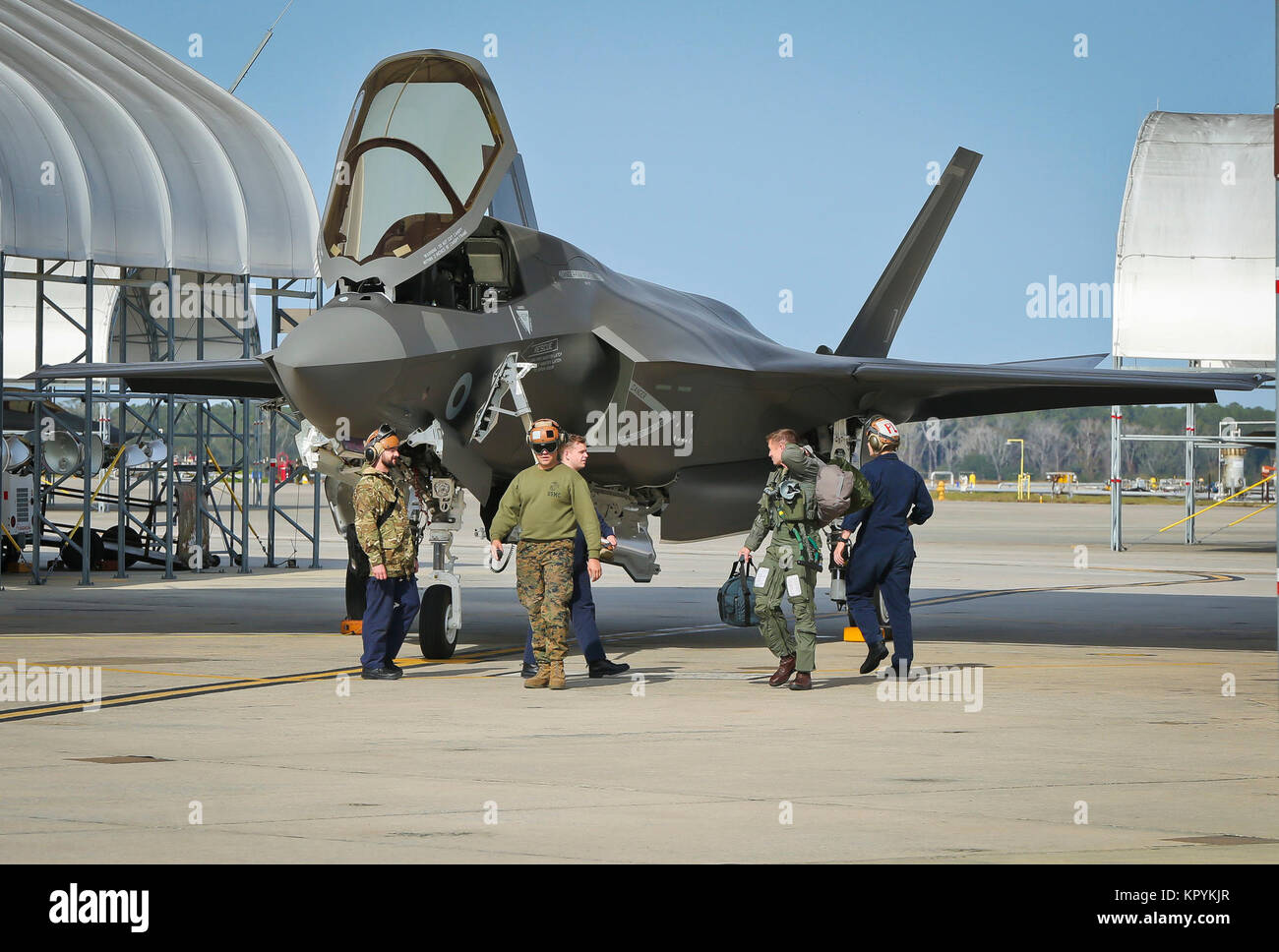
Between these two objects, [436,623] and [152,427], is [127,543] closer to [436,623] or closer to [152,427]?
[152,427]

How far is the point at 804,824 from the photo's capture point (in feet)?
21.0

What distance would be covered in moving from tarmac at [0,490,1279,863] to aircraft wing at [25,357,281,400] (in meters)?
2.91

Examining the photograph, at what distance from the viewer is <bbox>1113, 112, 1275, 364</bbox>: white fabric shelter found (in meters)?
35.2

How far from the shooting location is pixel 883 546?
1257cm

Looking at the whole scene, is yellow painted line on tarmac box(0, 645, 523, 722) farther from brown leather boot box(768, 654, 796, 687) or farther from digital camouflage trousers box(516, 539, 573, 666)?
brown leather boot box(768, 654, 796, 687)

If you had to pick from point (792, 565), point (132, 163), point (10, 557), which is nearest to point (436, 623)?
point (792, 565)

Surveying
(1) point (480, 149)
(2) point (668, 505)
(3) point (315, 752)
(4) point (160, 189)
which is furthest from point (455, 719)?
(4) point (160, 189)

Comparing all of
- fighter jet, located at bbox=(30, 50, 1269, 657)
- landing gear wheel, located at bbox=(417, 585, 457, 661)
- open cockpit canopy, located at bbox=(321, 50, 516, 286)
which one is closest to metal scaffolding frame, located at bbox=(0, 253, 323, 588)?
fighter jet, located at bbox=(30, 50, 1269, 657)

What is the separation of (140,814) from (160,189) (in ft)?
69.0

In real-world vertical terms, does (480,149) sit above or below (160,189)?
A: below

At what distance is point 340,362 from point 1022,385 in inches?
301

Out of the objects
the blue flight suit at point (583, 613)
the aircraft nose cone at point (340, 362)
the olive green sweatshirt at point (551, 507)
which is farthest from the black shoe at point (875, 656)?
the aircraft nose cone at point (340, 362)

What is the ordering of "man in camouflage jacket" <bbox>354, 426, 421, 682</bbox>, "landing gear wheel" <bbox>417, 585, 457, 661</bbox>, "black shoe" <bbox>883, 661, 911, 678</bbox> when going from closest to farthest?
"man in camouflage jacket" <bbox>354, 426, 421, 682</bbox> < "black shoe" <bbox>883, 661, 911, 678</bbox> < "landing gear wheel" <bbox>417, 585, 457, 661</bbox>
